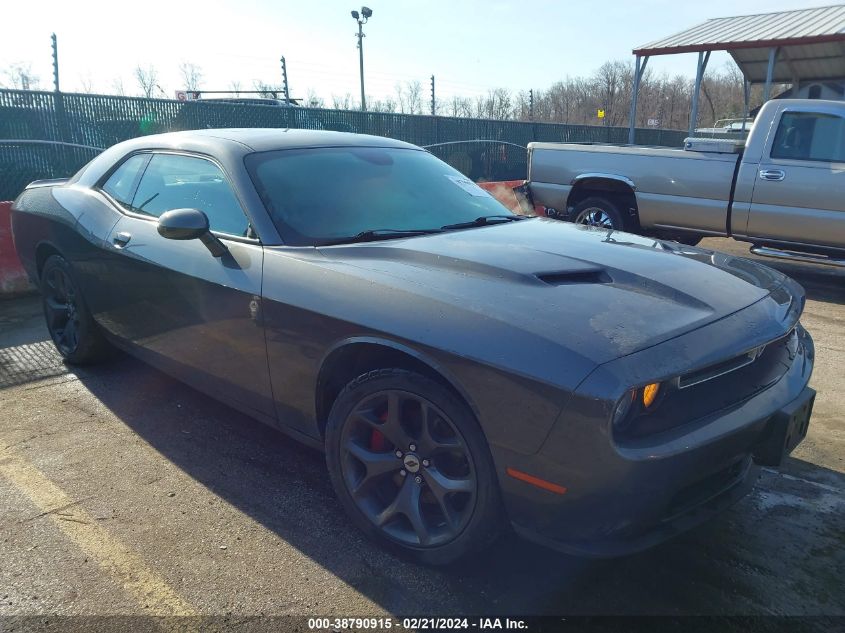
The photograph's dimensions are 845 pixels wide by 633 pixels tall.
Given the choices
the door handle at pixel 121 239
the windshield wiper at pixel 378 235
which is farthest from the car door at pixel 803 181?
the door handle at pixel 121 239

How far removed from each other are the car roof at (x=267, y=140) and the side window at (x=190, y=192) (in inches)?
4.3

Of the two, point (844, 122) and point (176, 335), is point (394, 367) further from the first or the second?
point (844, 122)

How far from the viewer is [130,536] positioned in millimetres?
2621

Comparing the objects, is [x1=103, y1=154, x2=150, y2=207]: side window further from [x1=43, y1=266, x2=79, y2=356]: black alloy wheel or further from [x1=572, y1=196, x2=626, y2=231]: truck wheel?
[x1=572, y1=196, x2=626, y2=231]: truck wheel

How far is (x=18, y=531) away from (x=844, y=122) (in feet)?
25.3

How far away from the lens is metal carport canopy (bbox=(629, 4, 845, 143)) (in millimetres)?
12984

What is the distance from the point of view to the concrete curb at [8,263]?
20.4 ft

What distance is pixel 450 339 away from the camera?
2.15 metres

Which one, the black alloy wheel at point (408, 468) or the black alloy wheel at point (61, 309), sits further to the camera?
the black alloy wheel at point (61, 309)

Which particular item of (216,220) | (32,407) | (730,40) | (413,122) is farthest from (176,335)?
(730,40)

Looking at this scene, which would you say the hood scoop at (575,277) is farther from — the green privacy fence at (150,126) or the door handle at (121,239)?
the green privacy fence at (150,126)

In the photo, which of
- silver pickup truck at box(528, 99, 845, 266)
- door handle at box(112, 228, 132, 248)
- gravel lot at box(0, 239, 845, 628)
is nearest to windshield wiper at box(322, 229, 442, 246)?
gravel lot at box(0, 239, 845, 628)

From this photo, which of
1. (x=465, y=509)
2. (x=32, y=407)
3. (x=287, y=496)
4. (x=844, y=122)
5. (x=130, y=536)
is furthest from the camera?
(x=844, y=122)

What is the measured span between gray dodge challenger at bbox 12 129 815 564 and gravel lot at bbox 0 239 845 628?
0.23 metres
